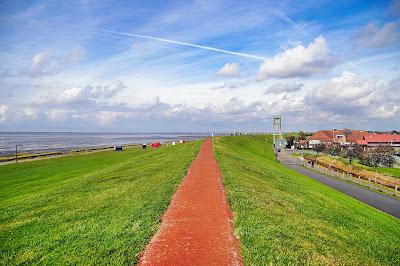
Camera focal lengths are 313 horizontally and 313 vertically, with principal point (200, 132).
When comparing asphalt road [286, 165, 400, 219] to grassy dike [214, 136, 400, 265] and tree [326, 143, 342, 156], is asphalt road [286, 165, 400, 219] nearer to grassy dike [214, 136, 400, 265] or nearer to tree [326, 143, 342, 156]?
grassy dike [214, 136, 400, 265]

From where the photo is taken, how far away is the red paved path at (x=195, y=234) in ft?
31.7

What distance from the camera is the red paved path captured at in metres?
9.66

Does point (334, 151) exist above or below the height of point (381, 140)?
below

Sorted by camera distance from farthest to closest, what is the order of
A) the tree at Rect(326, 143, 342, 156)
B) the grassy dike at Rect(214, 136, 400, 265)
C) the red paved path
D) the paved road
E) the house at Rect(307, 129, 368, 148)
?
the house at Rect(307, 129, 368, 148) < the tree at Rect(326, 143, 342, 156) < the paved road < the grassy dike at Rect(214, 136, 400, 265) < the red paved path

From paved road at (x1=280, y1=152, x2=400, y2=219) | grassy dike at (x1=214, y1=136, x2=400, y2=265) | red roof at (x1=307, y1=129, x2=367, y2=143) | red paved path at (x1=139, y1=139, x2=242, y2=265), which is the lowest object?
paved road at (x1=280, y1=152, x2=400, y2=219)

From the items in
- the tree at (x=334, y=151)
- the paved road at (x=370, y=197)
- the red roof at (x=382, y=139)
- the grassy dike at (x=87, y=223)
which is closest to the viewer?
the grassy dike at (x=87, y=223)

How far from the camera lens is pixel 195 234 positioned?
11.4m

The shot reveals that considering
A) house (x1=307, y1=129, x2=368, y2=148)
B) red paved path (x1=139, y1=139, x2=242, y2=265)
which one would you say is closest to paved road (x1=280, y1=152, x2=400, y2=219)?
red paved path (x1=139, y1=139, x2=242, y2=265)

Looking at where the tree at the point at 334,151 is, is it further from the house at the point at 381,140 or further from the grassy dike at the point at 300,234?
the grassy dike at the point at 300,234

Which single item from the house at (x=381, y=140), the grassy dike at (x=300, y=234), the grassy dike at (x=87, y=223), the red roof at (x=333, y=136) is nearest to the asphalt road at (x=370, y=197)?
the grassy dike at (x=300, y=234)

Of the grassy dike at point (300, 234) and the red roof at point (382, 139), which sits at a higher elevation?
the red roof at point (382, 139)

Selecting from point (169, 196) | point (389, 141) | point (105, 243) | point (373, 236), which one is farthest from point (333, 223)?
point (389, 141)

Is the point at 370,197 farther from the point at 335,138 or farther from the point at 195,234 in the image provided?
the point at 335,138

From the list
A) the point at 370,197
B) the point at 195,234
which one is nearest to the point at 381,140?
the point at 370,197
